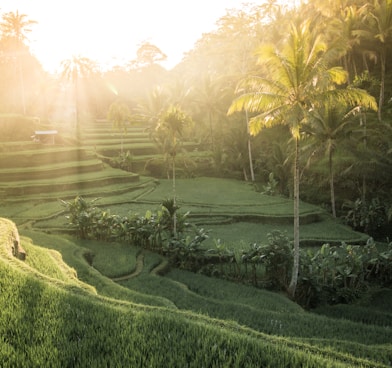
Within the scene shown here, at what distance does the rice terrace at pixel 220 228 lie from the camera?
132 inches

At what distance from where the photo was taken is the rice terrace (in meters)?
3.36

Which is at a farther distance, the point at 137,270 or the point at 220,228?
the point at 220,228

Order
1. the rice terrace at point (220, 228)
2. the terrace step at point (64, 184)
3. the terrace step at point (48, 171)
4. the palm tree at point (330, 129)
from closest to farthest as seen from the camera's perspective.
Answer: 1. the rice terrace at point (220, 228)
2. the palm tree at point (330, 129)
3. the terrace step at point (64, 184)
4. the terrace step at point (48, 171)

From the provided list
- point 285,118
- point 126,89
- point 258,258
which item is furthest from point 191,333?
point 126,89

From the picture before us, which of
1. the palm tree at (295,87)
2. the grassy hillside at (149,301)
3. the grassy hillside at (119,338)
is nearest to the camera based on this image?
the grassy hillside at (119,338)

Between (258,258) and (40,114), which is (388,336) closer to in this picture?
(258,258)

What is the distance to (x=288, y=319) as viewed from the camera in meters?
5.99

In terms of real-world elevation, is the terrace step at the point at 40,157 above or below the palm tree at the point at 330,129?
below

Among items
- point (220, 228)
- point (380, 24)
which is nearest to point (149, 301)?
point (220, 228)

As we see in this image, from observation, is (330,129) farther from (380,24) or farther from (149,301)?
(149,301)

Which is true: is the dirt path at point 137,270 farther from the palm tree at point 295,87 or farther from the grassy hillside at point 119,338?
the palm tree at point 295,87

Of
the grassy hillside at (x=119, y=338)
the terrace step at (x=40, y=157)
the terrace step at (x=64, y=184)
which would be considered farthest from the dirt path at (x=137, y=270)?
the terrace step at (x=40, y=157)

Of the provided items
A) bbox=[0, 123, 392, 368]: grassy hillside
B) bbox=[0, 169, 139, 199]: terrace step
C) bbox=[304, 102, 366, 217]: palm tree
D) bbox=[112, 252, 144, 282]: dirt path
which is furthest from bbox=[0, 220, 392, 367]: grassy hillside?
bbox=[0, 169, 139, 199]: terrace step

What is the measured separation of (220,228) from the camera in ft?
41.6
